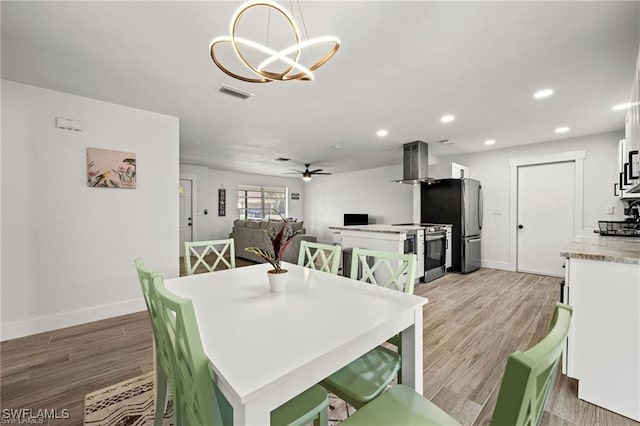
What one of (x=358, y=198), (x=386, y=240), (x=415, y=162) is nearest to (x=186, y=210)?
(x=358, y=198)

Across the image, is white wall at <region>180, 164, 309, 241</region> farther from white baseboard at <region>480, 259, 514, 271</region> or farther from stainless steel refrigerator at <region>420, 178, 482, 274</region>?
white baseboard at <region>480, 259, 514, 271</region>

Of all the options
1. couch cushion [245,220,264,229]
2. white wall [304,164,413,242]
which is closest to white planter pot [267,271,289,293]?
couch cushion [245,220,264,229]

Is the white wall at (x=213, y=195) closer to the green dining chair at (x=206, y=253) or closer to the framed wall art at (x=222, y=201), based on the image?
the framed wall art at (x=222, y=201)

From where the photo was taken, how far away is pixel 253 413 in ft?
2.43

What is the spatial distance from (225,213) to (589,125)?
316 inches

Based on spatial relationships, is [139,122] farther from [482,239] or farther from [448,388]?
[482,239]

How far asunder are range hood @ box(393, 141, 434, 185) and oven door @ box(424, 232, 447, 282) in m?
1.03

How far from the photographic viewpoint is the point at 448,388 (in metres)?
1.83

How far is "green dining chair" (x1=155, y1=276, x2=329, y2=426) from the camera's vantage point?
793 mm

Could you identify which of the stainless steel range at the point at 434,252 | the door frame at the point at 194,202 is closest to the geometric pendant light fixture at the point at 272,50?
the stainless steel range at the point at 434,252

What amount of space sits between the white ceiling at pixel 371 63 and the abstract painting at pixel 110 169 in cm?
58

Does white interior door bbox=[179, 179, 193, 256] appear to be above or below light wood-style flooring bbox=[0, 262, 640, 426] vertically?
above

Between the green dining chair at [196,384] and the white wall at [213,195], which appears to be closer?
the green dining chair at [196,384]

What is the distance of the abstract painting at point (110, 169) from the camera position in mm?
2908
